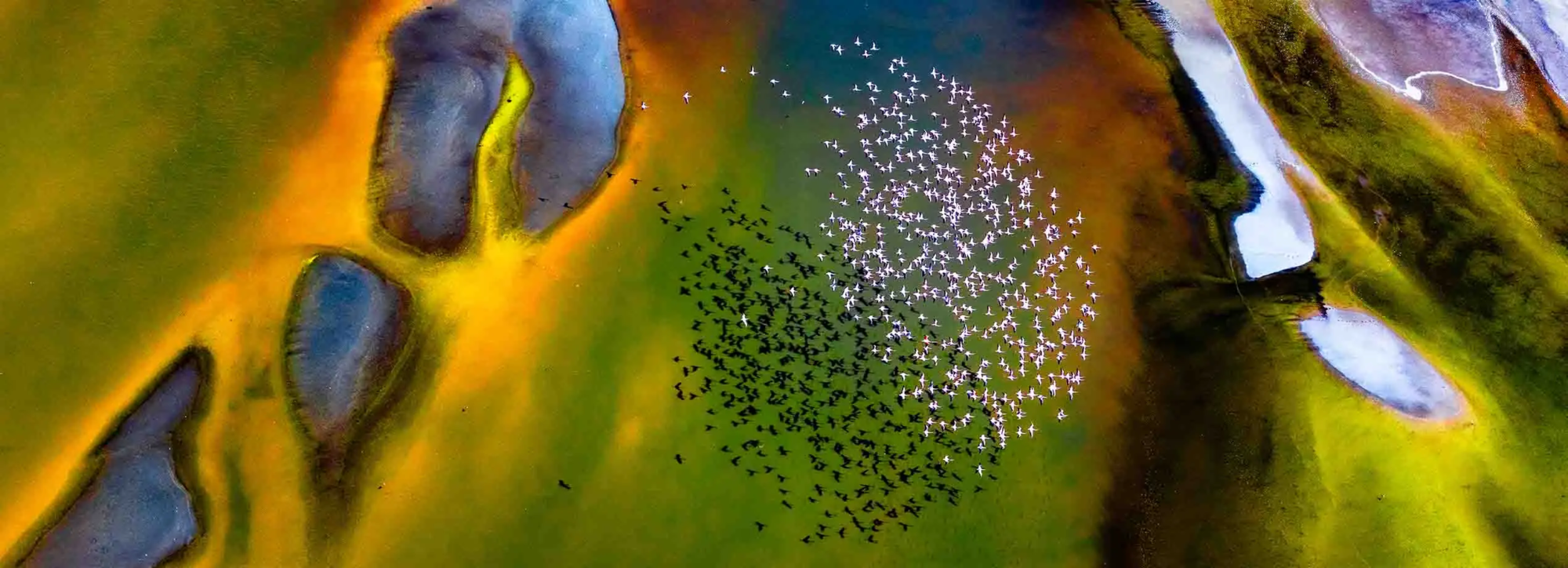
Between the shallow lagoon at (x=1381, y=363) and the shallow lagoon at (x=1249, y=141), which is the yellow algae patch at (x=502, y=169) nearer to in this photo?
the shallow lagoon at (x=1249, y=141)

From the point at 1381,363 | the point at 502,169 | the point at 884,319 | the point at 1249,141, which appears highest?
the point at 502,169

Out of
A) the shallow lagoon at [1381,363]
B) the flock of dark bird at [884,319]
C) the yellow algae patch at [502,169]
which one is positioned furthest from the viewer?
the yellow algae patch at [502,169]

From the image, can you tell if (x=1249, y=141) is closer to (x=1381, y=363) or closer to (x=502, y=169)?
(x=1381, y=363)

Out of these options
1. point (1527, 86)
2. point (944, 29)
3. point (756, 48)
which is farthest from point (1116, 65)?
point (1527, 86)

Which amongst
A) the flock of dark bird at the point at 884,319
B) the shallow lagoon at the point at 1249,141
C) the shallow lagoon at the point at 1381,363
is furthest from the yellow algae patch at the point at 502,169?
the shallow lagoon at the point at 1381,363

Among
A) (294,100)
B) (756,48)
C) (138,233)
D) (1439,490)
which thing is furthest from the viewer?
(756,48)

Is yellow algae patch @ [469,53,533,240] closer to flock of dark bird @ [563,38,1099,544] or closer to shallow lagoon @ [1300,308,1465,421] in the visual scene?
flock of dark bird @ [563,38,1099,544]

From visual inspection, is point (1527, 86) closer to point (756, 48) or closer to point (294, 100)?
point (756, 48)

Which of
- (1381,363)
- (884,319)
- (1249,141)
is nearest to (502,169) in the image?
(884,319)

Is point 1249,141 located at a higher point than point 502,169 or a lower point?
lower
